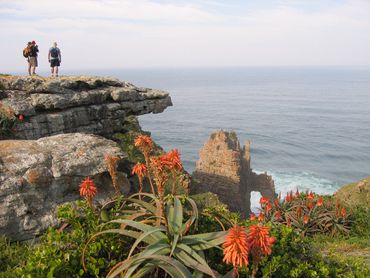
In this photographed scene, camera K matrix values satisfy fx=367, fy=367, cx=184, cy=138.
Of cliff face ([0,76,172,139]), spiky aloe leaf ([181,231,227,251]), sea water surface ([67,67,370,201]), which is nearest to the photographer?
spiky aloe leaf ([181,231,227,251])

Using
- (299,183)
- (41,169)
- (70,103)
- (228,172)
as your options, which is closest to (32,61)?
(70,103)

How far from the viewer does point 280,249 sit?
5113 millimetres

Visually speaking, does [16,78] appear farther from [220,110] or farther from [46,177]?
[220,110]

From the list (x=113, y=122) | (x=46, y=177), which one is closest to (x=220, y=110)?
(x=113, y=122)

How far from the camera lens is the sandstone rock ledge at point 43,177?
7031 mm

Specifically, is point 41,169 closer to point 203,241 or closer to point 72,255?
point 72,255

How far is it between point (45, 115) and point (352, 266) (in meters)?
13.4

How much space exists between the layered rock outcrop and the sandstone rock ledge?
32314 mm

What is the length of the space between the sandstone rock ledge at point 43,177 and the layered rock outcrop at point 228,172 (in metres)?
32.3

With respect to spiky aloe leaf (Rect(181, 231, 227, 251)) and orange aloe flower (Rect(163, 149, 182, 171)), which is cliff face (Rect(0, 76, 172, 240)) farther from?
spiky aloe leaf (Rect(181, 231, 227, 251))

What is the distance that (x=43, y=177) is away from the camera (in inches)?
301

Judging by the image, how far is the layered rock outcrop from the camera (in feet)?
139

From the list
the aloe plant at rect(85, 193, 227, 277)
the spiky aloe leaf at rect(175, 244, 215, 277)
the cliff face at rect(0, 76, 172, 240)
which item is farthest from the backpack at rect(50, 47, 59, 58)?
the spiky aloe leaf at rect(175, 244, 215, 277)

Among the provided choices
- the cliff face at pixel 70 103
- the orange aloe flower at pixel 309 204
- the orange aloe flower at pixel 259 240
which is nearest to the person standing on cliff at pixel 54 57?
the cliff face at pixel 70 103
